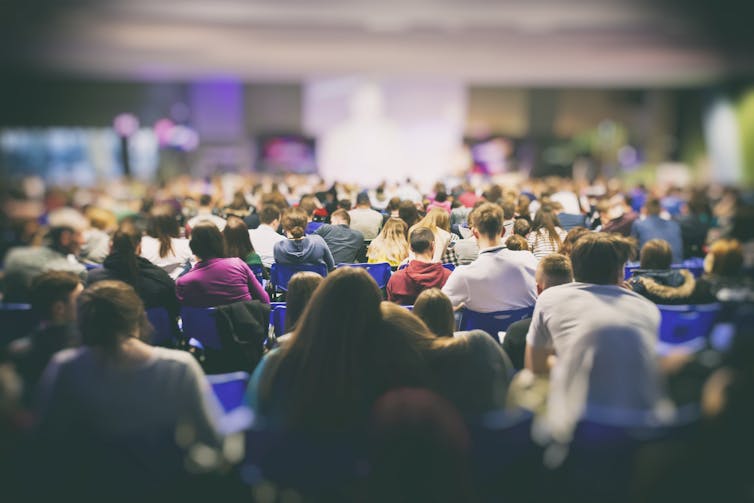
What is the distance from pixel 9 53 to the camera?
16.8 meters

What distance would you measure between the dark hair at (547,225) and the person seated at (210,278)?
8.43 feet

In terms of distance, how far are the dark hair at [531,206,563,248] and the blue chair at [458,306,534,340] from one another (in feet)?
4.50

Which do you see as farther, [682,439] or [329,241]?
[329,241]

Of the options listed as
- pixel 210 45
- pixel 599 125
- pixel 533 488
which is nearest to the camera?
pixel 533 488

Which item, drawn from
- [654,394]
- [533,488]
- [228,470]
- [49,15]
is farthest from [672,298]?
[49,15]

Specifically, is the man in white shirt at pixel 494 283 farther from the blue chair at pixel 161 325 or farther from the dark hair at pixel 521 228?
the blue chair at pixel 161 325

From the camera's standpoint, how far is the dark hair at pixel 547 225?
16.7 feet

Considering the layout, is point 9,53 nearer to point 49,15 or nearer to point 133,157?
point 49,15

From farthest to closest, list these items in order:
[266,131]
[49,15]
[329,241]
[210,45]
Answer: [266,131], [210,45], [49,15], [329,241]

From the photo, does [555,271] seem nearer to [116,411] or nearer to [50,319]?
[116,411]

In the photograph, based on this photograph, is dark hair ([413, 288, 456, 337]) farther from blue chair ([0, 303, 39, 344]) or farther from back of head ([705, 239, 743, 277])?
back of head ([705, 239, 743, 277])

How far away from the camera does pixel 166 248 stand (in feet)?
16.9

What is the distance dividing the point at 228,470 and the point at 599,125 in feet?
84.0

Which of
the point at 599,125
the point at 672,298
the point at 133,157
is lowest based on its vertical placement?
the point at 672,298
